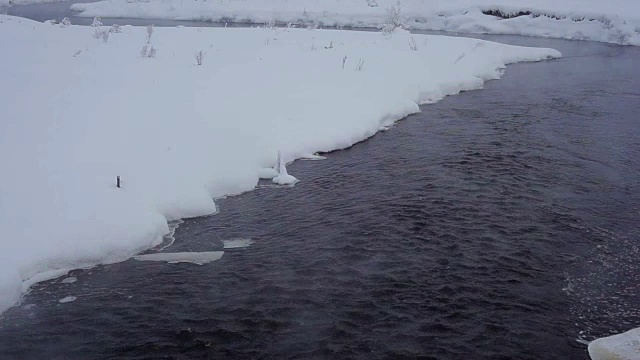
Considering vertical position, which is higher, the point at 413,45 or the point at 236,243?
the point at 413,45

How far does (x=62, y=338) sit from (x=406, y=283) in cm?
422

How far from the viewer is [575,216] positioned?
9.77 m

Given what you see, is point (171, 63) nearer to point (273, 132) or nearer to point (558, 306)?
point (273, 132)

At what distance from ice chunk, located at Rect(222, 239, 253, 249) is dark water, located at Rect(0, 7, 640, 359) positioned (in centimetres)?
15

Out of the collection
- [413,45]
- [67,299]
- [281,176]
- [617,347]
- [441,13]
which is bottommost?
[67,299]

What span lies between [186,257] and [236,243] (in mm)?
828

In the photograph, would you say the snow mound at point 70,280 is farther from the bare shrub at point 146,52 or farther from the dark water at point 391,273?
the bare shrub at point 146,52

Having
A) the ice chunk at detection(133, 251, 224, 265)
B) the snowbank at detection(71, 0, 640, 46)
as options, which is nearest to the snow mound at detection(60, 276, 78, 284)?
the ice chunk at detection(133, 251, 224, 265)

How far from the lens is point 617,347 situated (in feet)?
20.8

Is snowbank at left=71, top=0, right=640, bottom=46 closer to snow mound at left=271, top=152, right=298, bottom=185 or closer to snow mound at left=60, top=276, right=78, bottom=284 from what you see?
snow mound at left=271, top=152, right=298, bottom=185

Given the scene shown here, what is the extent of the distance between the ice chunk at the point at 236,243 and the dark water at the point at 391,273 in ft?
0.49

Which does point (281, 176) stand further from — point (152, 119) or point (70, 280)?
point (70, 280)

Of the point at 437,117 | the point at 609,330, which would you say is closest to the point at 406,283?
the point at 609,330

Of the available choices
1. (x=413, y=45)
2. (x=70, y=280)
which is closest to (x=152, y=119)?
(x=70, y=280)
